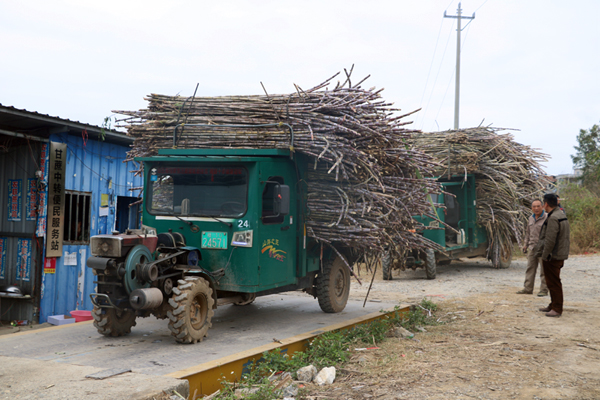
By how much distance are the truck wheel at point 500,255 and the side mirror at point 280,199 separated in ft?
37.3

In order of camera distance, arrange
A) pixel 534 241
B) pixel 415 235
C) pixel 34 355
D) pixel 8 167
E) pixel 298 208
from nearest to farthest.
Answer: pixel 34 355 < pixel 298 208 < pixel 415 235 < pixel 8 167 < pixel 534 241

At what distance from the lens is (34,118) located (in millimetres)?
8906

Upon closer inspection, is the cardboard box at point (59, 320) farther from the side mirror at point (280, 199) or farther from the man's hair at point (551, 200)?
the man's hair at point (551, 200)

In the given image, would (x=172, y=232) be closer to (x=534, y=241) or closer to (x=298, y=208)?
(x=298, y=208)

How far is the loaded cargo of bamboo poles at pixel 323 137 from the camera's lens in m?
7.27

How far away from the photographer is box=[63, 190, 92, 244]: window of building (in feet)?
33.2

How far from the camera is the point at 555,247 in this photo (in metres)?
8.42

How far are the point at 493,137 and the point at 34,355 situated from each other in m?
13.9

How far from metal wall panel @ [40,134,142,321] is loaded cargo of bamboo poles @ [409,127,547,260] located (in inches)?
332

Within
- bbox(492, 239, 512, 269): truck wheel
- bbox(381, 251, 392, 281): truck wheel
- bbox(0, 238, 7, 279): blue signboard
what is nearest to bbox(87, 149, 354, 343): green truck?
bbox(0, 238, 7, 279): blue signboard

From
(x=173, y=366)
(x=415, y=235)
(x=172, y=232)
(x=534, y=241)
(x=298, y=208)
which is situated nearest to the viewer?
(x=173, y=366)

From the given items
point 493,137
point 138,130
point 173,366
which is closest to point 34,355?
point 173,366

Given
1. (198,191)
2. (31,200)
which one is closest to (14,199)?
(31,200)

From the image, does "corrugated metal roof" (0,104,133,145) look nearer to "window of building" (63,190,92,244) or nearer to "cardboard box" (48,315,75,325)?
"window of building" (63,190,92,244)
